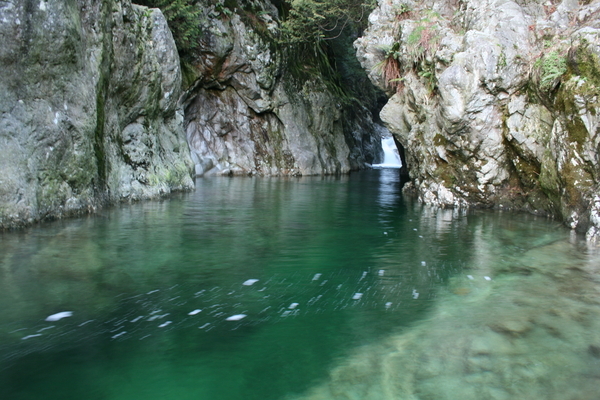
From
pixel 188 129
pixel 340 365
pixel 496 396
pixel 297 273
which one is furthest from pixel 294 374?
pixel 188 129

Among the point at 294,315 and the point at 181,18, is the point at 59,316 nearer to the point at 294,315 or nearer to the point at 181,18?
the point at 294,315

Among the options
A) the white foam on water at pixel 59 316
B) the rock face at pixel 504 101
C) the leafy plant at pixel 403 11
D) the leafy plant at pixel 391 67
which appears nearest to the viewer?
the white foam on water at pixel 59 316

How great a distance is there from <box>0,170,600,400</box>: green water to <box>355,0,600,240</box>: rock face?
2157mm

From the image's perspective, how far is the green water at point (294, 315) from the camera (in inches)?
142

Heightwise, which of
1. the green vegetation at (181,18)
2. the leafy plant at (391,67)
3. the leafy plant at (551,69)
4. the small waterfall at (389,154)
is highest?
the green vegetation at (181,18)

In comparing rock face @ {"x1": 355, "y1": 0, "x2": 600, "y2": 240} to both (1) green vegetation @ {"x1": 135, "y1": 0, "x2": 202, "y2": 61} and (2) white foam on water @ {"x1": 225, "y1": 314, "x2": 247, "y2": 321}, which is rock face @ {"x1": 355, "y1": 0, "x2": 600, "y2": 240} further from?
(1) green vegetation @ {"x1": 135, "y1": 0, "x2": 202, "y2": 61}

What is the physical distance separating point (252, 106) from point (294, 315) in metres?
24.4

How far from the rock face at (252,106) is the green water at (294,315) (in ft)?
61.0

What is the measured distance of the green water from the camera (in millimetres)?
3607

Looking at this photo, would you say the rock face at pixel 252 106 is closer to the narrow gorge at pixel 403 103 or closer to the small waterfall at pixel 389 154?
the narrow gorge at pixel 403 103

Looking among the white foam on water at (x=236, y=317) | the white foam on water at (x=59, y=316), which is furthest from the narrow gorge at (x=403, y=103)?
the white foam on water at (x=236, y=317)

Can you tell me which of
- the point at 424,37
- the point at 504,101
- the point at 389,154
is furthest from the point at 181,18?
the point at 389,154

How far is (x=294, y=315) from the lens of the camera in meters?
4.96

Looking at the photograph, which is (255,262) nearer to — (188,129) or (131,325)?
(131,325)
